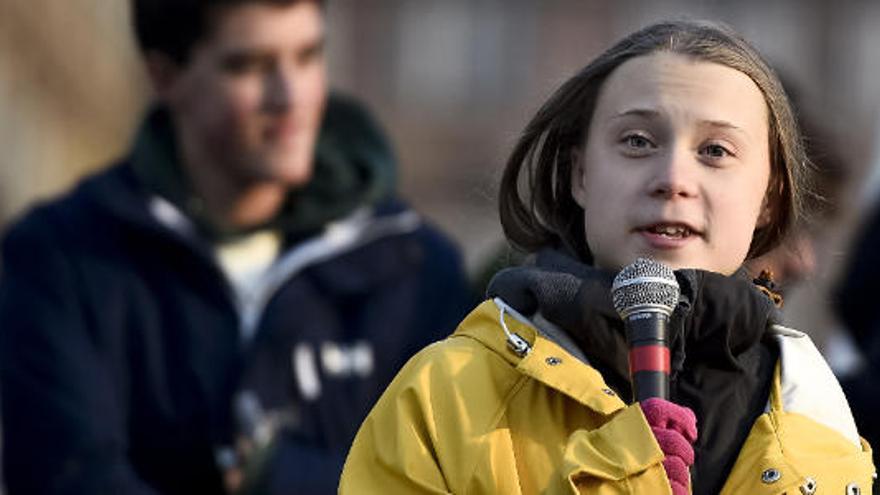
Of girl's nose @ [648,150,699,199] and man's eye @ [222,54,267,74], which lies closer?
girl's nose @ [648,150,699,199]

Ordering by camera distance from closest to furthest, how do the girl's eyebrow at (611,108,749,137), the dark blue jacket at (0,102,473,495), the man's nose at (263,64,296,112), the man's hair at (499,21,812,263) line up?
1. the girl's eyebrow at (611,108,749,137)
2. the man's hair at (499,21,812,263)
3. the dark blue jacket at (0,102,473,495)
4. the man's nose at (263,64,296,112)

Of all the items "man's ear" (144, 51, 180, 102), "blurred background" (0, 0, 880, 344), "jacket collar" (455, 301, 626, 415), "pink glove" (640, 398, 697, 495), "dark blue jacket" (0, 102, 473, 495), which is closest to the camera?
"pink glove" (640, 398, 697, 495)

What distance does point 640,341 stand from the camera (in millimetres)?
4066

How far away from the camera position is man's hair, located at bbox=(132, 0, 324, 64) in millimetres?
7488

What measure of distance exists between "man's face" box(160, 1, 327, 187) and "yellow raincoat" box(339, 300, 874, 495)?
307 centimetres

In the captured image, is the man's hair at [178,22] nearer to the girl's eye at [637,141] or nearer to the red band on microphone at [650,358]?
the girl's eye at [637,141]

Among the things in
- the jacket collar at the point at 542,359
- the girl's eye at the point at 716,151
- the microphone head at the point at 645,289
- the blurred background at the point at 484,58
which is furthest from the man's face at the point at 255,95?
the blurred background at the point at 484,58

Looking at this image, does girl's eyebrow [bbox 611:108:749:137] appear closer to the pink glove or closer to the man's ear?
the pink glove

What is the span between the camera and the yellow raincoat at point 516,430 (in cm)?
421

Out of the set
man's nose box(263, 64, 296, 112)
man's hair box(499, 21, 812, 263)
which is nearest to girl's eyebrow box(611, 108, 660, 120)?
man's hair box(499, 21, 812, 263)

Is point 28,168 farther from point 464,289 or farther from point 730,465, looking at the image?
point 730,465

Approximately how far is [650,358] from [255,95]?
139 inches

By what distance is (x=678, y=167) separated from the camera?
426 centimetres

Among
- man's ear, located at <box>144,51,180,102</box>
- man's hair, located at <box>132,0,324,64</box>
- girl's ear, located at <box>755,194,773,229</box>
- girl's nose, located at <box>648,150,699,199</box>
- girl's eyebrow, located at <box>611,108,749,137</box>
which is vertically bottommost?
man's ear, located at <box>144,51,180,102</box>
